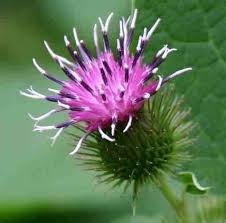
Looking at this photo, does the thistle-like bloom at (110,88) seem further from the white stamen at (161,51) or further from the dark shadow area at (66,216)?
the dark shadow area at (66,216)

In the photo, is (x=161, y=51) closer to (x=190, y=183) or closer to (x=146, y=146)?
(x=146, y=146)

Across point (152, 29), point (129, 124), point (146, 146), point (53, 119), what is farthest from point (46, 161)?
point (152, 29)

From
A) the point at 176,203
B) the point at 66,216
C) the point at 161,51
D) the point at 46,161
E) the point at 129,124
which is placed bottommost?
the point at 176,203

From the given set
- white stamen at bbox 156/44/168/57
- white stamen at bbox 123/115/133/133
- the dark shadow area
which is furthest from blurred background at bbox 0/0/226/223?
white stamen at bbox 123/115/133/133

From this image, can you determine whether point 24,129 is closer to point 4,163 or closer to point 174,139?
point 4,163

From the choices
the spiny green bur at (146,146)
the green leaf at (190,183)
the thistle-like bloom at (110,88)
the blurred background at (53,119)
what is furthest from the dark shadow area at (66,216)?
the green leaf at (190,183)

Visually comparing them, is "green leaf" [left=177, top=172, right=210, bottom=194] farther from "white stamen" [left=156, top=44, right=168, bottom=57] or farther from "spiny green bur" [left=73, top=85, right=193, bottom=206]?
"white stamen" [left=156, top=44, right=168, bottom=57]
